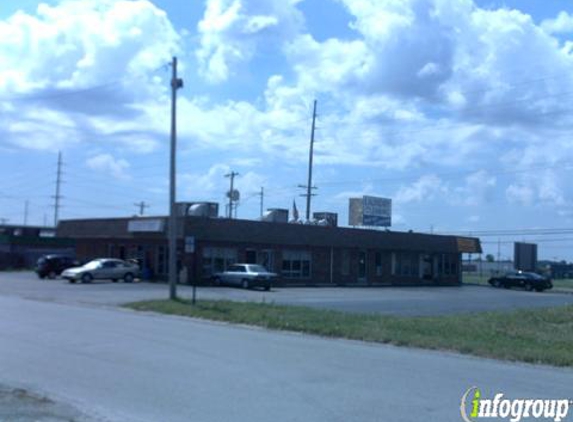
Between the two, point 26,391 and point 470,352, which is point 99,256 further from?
point 26,391

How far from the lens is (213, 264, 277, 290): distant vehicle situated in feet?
150

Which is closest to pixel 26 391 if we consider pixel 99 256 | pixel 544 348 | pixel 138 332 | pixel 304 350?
pixel 304 350

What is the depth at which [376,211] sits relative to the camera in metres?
71.4

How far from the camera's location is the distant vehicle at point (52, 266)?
5325 cm

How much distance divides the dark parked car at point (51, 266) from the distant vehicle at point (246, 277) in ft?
42.1

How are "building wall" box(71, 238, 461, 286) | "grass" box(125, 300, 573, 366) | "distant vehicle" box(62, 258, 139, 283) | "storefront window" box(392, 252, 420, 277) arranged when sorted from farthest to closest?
"storefront window" box(392, 252, 420, 277) → "building wall" box(71, 238, 461, 286) → "distant vehicle" box(62, 258, 139, 283) → "grass" box(125, 300, 573, 366)

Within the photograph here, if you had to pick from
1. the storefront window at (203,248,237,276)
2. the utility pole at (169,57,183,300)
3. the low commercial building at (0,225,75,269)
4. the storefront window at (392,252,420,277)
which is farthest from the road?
the low commercial building at (0,225,75,269)

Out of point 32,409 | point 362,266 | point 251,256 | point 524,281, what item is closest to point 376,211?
point 362,266

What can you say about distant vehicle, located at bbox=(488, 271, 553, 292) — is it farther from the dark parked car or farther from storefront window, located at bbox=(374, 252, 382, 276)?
the dark parked car

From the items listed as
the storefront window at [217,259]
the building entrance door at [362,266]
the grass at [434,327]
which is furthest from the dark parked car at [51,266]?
the grass at [434,327]

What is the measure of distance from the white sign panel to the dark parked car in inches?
232

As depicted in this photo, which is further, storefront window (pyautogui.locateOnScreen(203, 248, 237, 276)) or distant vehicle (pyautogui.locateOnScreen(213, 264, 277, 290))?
storefront window (pyautogui.locateOnScreen(203, 248, 237, 276))

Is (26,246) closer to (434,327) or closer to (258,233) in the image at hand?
(258,233)

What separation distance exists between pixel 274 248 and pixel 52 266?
15273mm
